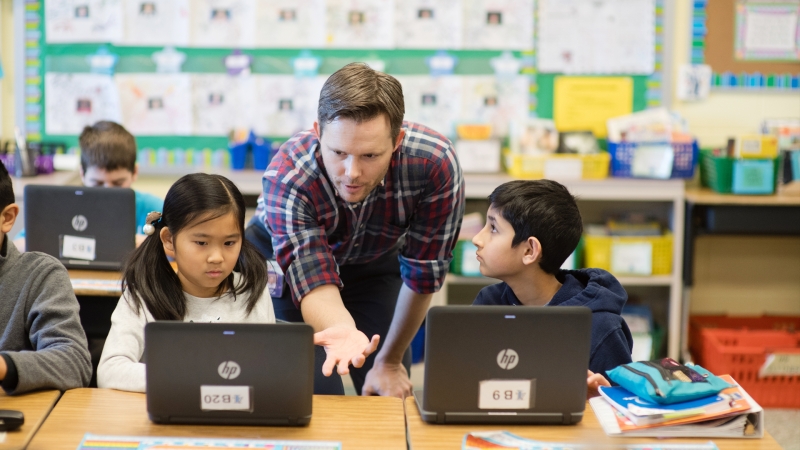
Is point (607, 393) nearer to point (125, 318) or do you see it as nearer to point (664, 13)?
point (125, 318)

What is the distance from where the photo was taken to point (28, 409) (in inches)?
54.9

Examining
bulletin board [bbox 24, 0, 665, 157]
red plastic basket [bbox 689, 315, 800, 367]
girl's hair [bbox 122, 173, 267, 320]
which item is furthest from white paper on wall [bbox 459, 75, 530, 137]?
girl's hair [bbox 122, 173, 267, 320]

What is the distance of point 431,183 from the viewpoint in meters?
1.96

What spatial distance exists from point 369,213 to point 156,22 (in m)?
2.21

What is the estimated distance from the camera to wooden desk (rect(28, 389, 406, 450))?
1322mm

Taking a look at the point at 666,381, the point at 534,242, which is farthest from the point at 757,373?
the point at 666,381

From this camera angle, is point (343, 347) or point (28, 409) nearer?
point (28, 409)

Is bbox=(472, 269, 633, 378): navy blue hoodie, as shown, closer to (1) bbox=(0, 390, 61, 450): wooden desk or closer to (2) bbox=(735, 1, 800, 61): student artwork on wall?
(1) bbox=(0, 390, 61, 450): wooden desk

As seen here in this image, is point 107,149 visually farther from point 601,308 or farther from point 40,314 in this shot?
point 601,308

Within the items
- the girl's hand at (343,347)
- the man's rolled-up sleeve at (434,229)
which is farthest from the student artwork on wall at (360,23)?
the girl's hand at (343,347)

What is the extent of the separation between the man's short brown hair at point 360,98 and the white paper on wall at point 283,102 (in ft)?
6.75

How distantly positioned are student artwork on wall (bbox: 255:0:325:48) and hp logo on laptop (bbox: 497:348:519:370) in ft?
8.68

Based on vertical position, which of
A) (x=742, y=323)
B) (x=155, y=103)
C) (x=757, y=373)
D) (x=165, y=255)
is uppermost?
(x=155, y=103)

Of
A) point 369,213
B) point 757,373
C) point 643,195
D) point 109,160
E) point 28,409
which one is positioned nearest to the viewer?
point 28,409
